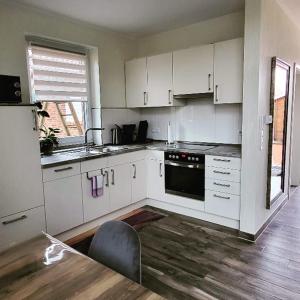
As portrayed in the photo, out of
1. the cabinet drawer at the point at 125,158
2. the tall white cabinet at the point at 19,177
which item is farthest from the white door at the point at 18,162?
the cabinet drawer at the point at 125,158

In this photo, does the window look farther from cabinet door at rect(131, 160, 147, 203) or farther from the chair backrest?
the chair backrest

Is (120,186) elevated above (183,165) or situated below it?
below

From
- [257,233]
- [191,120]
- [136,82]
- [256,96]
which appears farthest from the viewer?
[136,82]

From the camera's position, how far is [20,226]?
96.8 inches

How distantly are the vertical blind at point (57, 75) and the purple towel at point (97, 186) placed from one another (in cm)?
118

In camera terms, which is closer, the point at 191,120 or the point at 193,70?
the point at 193,70

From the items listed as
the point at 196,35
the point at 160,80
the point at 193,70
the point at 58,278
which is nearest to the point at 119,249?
the point at 58,278

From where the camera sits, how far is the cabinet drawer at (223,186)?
2946mm

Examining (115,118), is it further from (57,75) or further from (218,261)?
(218,261)

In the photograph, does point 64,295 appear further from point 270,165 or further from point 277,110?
point 277,110

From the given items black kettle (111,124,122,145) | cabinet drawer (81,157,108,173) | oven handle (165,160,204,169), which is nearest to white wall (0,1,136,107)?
black kettle (111,124,122,145)

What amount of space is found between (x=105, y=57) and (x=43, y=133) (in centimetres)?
140

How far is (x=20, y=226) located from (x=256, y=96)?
2.58m

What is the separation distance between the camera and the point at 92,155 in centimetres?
307
